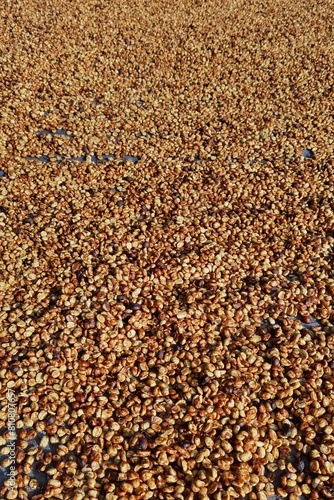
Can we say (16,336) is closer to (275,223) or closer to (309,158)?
(275,223)

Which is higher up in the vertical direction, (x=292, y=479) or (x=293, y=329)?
(x=293, y=329)

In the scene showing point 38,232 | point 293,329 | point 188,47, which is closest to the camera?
point 293,329

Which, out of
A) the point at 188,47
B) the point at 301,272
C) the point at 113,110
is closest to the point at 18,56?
the point at 113,110

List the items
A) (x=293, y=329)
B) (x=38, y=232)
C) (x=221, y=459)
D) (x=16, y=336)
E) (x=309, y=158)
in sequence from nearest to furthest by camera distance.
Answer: (x=221, y=459)
(x=16, y=336)
(x=293, y=329)
(x=38, y=232)
(x=309, y=158)

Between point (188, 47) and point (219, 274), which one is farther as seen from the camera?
point (188, 47)

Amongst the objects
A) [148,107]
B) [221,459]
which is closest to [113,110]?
[148,107]

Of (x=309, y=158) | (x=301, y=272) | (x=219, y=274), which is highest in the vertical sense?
(x=309, y=158)

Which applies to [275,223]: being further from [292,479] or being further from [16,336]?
[16,336]
